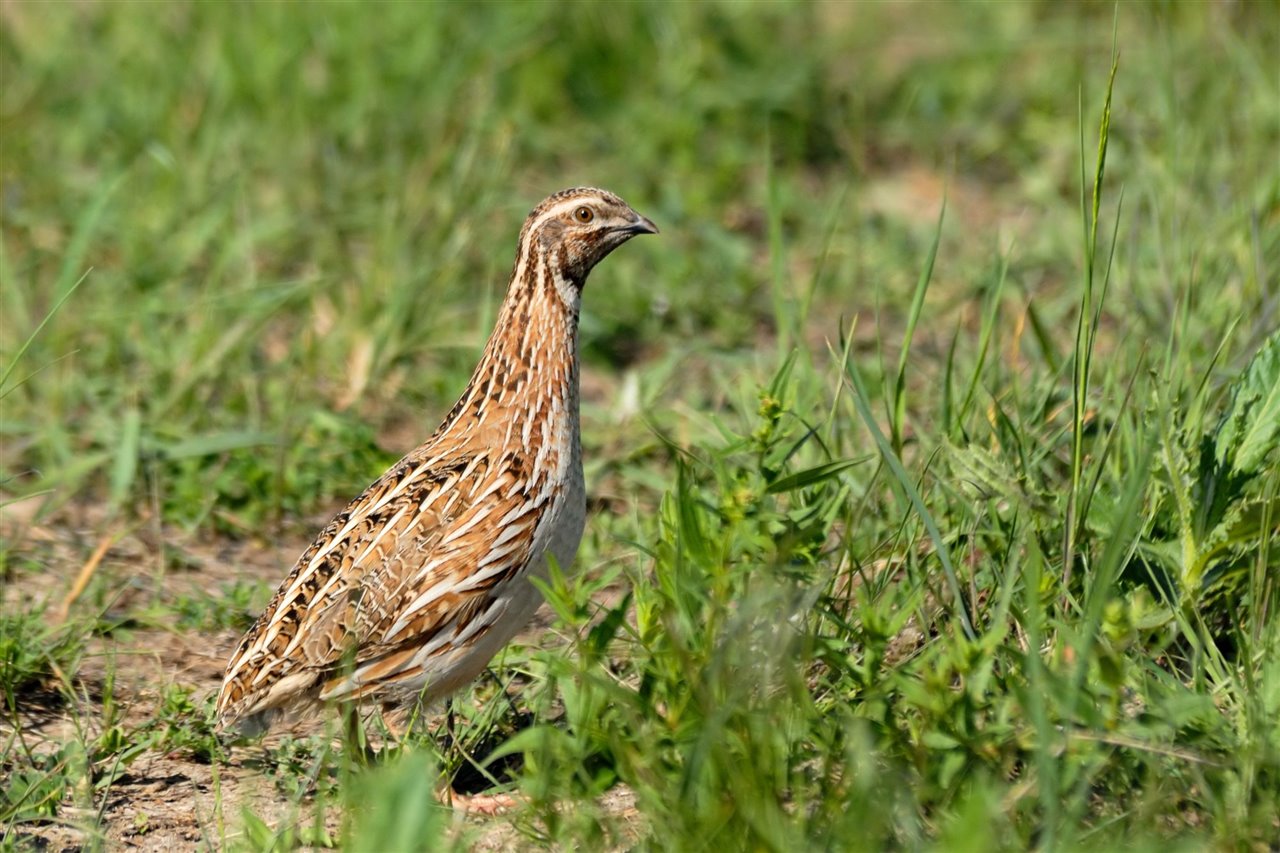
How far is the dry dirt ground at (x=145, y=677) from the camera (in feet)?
14.8

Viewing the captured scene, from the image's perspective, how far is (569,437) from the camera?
4.91 meters

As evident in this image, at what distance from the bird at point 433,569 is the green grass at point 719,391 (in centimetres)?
22

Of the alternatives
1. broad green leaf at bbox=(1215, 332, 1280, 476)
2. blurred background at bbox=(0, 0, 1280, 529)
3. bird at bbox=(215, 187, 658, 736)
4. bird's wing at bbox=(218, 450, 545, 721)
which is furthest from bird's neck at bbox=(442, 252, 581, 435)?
broad green leaf at bbox=(1215, 332, 1280, 476)

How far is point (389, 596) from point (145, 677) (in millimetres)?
1126

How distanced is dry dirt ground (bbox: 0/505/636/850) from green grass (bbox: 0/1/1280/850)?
0.10ft

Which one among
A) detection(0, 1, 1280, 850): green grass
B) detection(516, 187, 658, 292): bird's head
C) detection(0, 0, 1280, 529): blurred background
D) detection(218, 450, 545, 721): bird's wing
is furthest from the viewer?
detection(0, 0, 1280, 529): blurred background

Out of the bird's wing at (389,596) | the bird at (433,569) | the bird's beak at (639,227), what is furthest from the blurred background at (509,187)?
the bird's wing at (389,596)

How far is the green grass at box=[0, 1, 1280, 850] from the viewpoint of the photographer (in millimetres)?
3945

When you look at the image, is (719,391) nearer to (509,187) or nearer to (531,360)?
(509,187)

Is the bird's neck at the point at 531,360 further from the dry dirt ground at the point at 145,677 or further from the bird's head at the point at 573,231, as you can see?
the dry dirt ground at the point at 145,677

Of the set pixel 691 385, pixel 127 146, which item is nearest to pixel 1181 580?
pixel 691 385

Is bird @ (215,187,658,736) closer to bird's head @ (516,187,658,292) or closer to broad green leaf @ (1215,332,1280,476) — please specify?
bird's head @ (516,187,658,292)

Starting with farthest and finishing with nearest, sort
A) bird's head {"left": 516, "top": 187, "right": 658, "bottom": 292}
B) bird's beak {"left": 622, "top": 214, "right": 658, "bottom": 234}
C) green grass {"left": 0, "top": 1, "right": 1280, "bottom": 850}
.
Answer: bird's beak {"left": 622, "top": 214, "right": 658, "bottom": 234} < bird's head {"left": 516, "top": 187, "right": 658, "bottom": 292} < green grass {"left": 0, "top": 1, "right": 1280, "bottom": 850}

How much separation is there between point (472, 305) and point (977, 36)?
3847 millimetres
